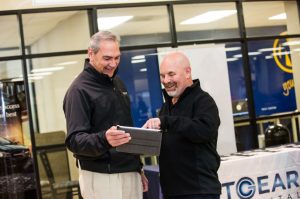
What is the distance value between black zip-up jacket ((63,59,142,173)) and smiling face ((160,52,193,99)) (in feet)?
0.87

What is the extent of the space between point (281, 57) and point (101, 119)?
18.7 ft

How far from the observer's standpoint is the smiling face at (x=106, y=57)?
2.51m

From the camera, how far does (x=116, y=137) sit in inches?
90.1

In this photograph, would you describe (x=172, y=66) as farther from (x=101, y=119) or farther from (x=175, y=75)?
(x=101, y=119)

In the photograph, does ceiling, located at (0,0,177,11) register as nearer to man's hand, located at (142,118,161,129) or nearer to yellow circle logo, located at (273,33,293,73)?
yellow circle logo, located at (273,33,293,73)

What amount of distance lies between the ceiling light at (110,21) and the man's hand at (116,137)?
4516 millimetres

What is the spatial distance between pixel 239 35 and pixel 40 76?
2952mm

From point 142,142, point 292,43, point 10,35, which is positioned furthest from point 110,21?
point 142,142

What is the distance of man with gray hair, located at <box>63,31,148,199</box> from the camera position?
8.13 ft

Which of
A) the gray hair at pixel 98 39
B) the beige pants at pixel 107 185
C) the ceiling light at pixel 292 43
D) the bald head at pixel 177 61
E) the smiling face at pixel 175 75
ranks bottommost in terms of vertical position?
the beige pants at pixel 107 185

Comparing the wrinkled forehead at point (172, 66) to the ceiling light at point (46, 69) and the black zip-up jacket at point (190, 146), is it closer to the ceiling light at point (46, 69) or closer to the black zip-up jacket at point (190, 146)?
the black zip-up jacket at point (190, 146)

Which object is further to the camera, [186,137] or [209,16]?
[209,16]

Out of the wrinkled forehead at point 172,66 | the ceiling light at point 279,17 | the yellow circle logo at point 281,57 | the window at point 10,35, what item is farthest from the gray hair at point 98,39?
the ceiling light at point 279,17

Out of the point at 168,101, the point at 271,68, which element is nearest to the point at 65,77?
the point at 271,68
